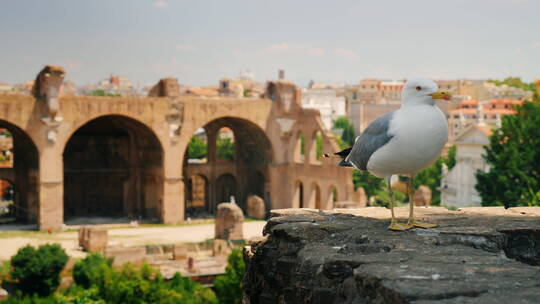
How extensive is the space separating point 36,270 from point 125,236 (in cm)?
875

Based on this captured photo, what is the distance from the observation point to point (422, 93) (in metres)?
6.20

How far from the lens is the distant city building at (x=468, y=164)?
40.9m

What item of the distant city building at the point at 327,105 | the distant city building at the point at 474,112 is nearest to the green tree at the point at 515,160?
the distant city building at the point at 474,112

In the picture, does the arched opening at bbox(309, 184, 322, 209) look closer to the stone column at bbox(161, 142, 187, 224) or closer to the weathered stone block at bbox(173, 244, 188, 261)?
the stone column at bbox(161, 142, 187, 224)

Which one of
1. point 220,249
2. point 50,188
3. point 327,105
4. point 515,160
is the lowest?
point 220,249

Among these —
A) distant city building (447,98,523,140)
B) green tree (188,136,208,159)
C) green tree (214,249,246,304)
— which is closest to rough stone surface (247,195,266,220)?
green tree (214,249,246,304)

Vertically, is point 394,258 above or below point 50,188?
above

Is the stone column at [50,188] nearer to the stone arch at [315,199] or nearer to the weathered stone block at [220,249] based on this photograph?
the weathered stone block at [220,249]

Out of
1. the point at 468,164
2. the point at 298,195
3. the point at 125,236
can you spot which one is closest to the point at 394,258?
the point at 125,236

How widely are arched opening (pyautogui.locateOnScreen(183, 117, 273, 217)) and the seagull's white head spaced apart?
3302 cm

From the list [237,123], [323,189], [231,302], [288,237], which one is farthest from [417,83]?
[237,123]

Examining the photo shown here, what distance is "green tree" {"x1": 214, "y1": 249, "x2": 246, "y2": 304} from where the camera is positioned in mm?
21250

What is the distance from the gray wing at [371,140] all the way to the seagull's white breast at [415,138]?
67mm

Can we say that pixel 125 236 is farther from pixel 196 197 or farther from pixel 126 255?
pixel 196 197
